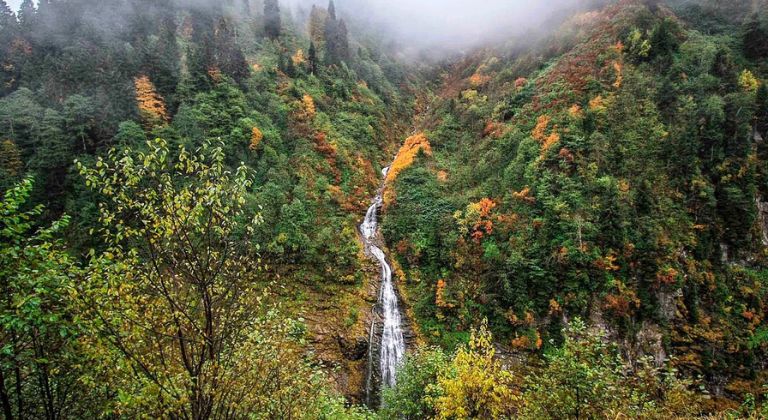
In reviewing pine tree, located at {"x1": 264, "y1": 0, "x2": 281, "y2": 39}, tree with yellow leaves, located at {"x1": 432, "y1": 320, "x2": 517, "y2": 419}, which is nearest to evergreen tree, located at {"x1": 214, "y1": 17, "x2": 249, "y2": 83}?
pine tree, located at {"x1": 264, "y1": 0, "x2": 281, "y2": 39}

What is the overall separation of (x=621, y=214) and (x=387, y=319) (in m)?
23.3

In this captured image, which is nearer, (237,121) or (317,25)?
(237,121)

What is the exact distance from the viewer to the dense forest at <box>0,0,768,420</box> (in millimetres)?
6875

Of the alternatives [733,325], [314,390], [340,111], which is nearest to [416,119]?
[340,111]

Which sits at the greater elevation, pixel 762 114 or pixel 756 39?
pixel 756 39

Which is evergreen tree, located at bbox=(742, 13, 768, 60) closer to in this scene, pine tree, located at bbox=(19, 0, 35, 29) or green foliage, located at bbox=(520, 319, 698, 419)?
green foliage, located at bbox=(520, 319, 698, 419)

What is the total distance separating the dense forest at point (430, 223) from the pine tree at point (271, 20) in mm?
19282

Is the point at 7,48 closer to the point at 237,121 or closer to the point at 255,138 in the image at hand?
the point at 237,121

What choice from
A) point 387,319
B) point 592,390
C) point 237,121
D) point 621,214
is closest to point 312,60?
point 237,121

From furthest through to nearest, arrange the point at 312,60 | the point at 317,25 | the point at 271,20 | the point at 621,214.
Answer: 1. the point at 317,25
2. the point at 271,20
3. the point at 312,60
4. the point at 621,214

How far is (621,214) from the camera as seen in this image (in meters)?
31.6

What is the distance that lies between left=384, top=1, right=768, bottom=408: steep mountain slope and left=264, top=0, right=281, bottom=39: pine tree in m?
51.5

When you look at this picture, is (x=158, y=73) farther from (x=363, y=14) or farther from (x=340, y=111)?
(x=363, y=14)

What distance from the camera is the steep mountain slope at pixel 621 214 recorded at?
29.3m
